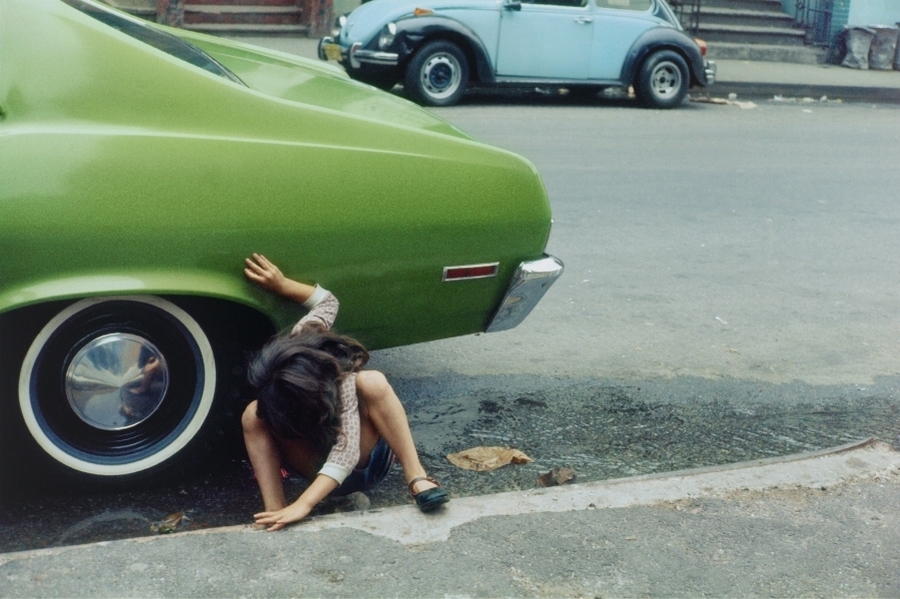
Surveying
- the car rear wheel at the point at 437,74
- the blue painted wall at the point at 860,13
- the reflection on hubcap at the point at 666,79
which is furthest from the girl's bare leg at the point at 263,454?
the blue painted wall at the point at 860,13

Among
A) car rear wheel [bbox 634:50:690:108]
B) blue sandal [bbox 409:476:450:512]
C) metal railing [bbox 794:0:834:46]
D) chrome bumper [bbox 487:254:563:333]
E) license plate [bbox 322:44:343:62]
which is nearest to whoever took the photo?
blue sandal [bbox 409:476:450:512]

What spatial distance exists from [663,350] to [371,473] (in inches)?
83.6

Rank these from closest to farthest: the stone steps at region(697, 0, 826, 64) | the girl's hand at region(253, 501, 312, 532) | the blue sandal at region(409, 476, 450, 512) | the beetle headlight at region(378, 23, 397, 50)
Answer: the girl's hand at region(253, 501, 312, 532) → the blue sandal at region(409, 476, 450, 512) → the beetle headlight at region(378, 23, 397, 50) → the stone steps at region(697, 0, 826, 64)

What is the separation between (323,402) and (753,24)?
59.1ft

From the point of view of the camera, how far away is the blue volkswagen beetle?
1210 cm

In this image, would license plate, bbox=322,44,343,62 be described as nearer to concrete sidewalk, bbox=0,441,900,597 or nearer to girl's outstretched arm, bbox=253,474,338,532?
concrete sidewalk, bbox=0,441,900,597

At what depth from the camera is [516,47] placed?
1254 centimetres

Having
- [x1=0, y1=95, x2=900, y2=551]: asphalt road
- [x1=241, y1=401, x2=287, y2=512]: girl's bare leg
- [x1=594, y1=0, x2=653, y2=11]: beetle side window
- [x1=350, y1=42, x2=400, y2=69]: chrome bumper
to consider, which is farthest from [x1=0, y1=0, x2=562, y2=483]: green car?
[x1=594, y1=0, x2=653, y2=11]: beetle side window

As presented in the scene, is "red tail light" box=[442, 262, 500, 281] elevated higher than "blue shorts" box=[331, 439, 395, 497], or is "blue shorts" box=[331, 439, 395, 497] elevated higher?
"red tail light" box=[442, 262, 500, 281]

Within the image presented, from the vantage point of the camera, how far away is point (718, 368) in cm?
495

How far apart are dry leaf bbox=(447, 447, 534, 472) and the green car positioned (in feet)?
1.58

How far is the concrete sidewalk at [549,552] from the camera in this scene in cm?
274

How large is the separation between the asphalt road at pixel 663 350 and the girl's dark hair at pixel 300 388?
342 mm

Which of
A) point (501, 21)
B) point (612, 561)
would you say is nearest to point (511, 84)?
point (501, 21)
